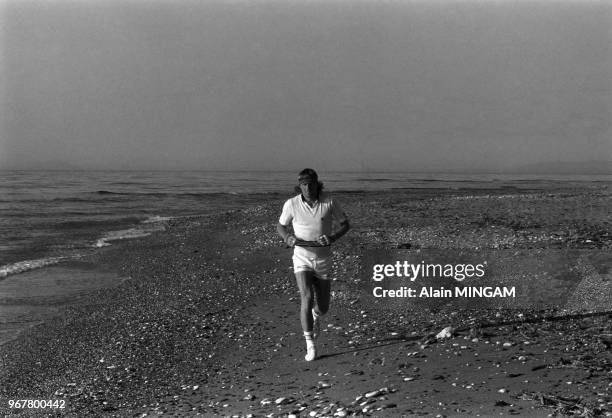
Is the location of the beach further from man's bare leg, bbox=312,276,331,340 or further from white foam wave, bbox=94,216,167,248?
white foam wave, bbox=94,216,167,248

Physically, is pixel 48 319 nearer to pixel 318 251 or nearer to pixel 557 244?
pixel 318 251

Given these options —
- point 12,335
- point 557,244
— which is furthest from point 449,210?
point 12,335

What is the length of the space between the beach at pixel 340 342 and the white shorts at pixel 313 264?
3.99ft

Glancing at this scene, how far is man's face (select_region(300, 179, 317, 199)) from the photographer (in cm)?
631

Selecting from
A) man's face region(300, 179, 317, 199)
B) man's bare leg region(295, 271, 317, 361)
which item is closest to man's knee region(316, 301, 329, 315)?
man's bare leg region(295, 271, 317, 361)

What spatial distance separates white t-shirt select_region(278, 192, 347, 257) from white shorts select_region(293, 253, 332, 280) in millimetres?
47

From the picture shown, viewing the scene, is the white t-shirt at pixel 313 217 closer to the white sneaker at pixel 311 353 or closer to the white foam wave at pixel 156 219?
the white sneaker at pixel 311 353

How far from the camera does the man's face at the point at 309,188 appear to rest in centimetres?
631

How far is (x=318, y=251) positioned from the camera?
6.50 m

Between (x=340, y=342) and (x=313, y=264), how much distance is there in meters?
1.73

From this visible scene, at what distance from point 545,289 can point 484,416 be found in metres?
5.10

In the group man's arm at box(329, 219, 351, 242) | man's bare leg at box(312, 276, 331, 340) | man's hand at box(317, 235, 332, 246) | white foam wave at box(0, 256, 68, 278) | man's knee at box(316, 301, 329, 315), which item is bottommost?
white foam wave at box(0, 256, 68, 278)

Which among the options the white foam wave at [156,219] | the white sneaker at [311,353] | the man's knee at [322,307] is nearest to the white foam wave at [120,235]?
the white foam wave at [156,219]

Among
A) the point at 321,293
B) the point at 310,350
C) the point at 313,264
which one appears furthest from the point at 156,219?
the point at 313,264
